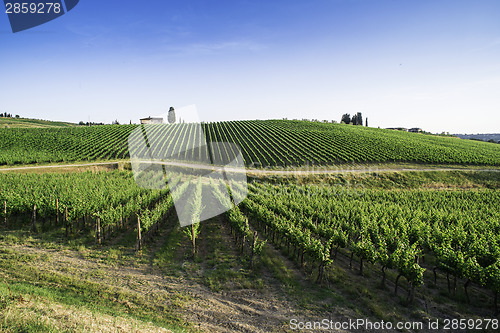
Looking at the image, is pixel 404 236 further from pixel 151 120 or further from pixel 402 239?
pixel 151 120

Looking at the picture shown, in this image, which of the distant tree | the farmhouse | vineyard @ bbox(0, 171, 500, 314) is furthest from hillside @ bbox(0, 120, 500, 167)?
the distant tree

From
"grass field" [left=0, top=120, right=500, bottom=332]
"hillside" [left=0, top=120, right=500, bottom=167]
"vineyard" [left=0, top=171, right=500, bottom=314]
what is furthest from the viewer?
"hillside" [left=0, top=120, right=500, bottom=167]

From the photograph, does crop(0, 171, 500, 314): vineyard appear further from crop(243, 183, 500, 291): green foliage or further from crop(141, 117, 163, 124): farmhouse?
crop(141, 117, 163, 124): farmhouse

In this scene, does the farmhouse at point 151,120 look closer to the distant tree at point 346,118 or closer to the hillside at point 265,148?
the hillside at point 265,148

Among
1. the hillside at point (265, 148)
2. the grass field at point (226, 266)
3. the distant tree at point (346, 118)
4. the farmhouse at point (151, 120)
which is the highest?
the distant tree at point (346, 118)

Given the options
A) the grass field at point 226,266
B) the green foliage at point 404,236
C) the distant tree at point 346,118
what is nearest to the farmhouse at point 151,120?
the grass field at point 226,266

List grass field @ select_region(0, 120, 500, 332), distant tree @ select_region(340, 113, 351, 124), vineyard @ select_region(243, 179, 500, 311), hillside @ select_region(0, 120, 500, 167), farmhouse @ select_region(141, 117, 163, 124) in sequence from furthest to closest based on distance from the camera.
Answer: distant tree @ select_region(340, 113, 351, 124) < farmhouse @ select_region(141, 117, 163, 124) < hillside @ select_region(0, 120, 500, 167) < vineyard @ select_region(243, 179, 500, 311) < grass field @ select_region(0, 120, 500, 332)

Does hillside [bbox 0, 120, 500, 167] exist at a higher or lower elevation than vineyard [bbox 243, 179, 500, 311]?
higher

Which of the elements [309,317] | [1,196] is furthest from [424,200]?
[1,196]

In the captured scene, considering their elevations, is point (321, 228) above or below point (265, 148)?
below

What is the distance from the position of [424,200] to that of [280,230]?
25.0 meters

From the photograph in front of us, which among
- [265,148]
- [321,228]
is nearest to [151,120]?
[265,148]

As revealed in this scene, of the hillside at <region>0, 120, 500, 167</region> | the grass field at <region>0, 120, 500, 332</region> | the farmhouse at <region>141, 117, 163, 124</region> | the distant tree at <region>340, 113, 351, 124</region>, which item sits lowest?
the grass field at <region>0, 120, 500, 332</region>

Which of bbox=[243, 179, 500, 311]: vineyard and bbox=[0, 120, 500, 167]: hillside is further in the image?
bbox=[0, 120, 500, 167]: hillside
